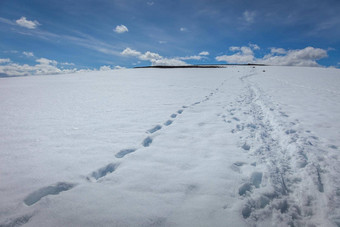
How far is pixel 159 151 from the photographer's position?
353 cm

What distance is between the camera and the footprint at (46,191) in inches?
88.3

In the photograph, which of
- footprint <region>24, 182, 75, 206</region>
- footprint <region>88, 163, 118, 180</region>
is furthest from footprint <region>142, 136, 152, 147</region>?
footprint <region>24, 182, 75, 206</region>

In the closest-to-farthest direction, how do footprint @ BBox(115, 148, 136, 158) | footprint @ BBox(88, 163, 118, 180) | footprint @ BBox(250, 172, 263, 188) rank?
footprint @ BBox(250, 172, 263, 188)
footprint @ BBox(88, 163, 118, 180)
footprint @ BBox(115, 148, 136, 158)

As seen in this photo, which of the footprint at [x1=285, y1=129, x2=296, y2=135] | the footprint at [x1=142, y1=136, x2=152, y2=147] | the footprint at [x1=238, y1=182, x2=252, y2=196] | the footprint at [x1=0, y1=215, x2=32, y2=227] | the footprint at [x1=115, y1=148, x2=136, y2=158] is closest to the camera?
the footprint at [x1=0, y1=215, x2=32, y2=227]

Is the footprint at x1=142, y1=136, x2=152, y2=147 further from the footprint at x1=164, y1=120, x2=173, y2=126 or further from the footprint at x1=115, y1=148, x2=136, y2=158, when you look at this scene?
the footprint at x1=164, y1=120, x2=173, y2=126

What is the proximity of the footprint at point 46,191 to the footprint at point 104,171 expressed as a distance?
35cm

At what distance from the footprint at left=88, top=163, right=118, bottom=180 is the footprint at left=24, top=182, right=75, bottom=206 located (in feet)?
1.16

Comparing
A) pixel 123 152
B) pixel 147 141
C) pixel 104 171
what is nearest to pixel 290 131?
pixel 147 141

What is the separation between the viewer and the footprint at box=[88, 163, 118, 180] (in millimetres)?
2771

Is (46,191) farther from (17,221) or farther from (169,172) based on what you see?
(169,172)

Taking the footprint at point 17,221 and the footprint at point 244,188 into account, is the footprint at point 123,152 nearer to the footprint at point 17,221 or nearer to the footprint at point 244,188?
the footprint at point 17,221

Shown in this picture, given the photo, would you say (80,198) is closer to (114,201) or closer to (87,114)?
(114,201)

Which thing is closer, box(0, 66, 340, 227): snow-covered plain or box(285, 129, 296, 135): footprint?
box(0, 66, 340, 227): snow-covered plain

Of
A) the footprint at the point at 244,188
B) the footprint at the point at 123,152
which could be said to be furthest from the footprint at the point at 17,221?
the footprint at the point at 244,188
